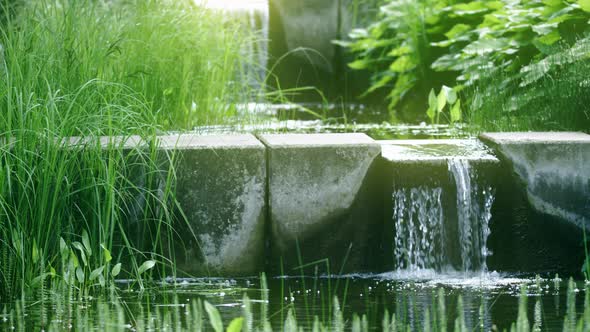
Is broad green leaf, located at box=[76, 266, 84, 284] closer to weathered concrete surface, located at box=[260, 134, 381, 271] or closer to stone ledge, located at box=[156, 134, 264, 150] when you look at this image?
stone ledge, located at box=[156, 134, 264, 150]

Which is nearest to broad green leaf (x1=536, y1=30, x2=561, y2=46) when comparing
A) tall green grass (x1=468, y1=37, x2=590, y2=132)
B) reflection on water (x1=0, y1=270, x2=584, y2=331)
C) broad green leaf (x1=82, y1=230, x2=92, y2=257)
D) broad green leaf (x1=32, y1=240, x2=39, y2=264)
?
tall green grass (x1=468, y1=37, x2=590, y2=132)

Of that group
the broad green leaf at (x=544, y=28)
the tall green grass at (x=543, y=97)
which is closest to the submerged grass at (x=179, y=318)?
the tall green grass at (x=543, y=97)

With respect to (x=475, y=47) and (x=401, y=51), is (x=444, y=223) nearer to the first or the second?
(x=475, y=47)

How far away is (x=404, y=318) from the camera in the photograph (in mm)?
3494

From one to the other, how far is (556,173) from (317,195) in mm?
1101

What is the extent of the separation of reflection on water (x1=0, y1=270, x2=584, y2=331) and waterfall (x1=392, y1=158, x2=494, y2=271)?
0.07m

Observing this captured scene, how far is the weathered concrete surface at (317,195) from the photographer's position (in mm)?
4531

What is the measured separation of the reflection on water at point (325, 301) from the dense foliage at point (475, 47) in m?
1.67

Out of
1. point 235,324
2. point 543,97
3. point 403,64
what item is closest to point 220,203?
point 235,324

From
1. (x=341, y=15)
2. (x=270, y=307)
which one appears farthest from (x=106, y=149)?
(x=341, y=15)

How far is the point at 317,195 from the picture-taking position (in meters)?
4.57

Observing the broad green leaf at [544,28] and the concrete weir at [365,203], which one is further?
the broad green leaf at [544,28]

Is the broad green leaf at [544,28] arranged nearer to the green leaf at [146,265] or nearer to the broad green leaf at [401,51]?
the broad green leaf at [401,51]

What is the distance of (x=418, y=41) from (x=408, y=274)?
209 inches
